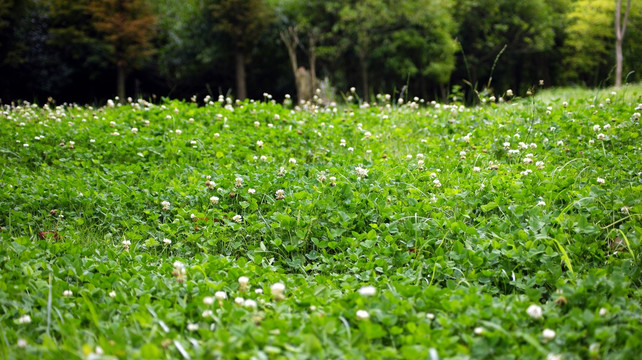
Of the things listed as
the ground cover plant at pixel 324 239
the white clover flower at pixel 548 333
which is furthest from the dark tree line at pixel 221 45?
the white clover flower at pixel 548 333

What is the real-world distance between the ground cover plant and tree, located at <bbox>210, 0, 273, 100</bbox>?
1423 cm

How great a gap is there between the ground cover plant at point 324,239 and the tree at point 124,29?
1364 centimetres

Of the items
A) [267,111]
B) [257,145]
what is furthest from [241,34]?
[257,145]

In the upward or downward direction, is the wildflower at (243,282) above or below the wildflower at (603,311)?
above

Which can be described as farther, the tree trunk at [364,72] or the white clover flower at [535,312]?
the tree trunk at [364,72]

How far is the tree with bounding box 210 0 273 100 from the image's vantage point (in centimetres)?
1894

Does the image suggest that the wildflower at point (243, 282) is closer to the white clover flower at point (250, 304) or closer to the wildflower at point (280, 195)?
the white clover flower at point (250, 304)

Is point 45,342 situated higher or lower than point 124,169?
lower

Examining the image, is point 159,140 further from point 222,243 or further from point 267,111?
point 222,243

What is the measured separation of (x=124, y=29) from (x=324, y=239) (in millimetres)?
17988

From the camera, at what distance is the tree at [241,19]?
62.1 ft

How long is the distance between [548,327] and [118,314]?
2.19m

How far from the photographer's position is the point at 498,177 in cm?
384

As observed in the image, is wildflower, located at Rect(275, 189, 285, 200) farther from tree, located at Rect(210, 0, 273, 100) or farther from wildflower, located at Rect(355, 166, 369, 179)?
tree, located at Rect(210, 0, 273, 100)
